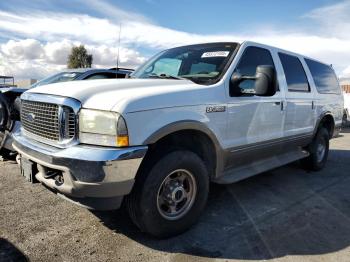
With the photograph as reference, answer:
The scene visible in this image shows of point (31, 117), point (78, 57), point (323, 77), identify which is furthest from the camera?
point (78, 57)

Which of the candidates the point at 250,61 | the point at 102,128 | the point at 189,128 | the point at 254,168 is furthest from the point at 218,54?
the point at 102,128

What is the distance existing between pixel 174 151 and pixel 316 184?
3277 mm

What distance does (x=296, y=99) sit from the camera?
5.17 m

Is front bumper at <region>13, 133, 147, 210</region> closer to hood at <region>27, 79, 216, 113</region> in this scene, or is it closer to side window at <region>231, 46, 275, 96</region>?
hood at <region>27, 79, 216, 113</region>

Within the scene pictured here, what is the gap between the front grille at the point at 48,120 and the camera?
2967 mm

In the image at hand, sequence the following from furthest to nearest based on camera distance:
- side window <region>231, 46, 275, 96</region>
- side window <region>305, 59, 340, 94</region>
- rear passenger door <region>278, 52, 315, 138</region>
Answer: side window <region>305, 59, 340, 94</region> → rear passenger door <region>278, 52, 315, 138</region> → side window <region>231, 46, 275, 96</region>

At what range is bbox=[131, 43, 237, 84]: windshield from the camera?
393 centimetres

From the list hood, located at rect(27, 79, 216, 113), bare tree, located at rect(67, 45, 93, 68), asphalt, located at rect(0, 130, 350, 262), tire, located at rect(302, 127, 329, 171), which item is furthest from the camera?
bare tree, located at rect(67, 45, 93, 68)

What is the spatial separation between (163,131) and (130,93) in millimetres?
436

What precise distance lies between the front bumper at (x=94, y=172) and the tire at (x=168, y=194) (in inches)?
7.5

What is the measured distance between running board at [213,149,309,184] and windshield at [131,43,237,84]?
111cm

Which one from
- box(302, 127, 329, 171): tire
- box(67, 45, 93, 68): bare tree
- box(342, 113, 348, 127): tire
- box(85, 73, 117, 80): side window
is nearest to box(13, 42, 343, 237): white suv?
box(302, 127, 329, 171): tire

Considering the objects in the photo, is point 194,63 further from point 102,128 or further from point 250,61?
point 102,128

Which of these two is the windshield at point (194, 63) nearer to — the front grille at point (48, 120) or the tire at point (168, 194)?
the tire at point (168, 194)
